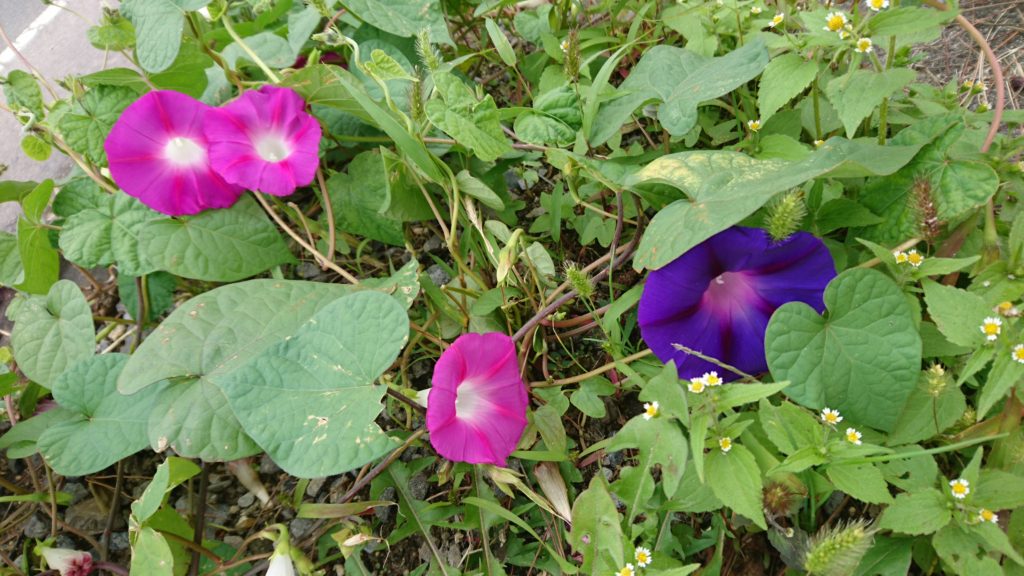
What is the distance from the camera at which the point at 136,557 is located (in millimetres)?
873

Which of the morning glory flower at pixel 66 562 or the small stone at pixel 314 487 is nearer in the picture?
the morning glory flower at pixel 66 562

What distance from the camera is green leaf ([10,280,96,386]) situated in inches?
44.4

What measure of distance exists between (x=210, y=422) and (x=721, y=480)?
27.7 inches

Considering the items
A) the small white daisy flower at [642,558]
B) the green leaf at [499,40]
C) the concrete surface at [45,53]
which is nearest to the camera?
the small white daisy flower at [642,558]

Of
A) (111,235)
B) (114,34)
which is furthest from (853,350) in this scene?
(114,34)

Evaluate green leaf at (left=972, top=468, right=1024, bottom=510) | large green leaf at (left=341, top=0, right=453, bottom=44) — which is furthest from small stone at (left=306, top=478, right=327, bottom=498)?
green leaf at (left=972, top=468, right=1024, bottom=510)

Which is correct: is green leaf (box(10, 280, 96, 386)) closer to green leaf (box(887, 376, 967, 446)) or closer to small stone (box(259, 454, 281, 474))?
small stone (box(259, 454, 281, 474))

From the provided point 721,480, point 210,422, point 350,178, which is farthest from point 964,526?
point 350,178

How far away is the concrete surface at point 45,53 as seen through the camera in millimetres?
1666

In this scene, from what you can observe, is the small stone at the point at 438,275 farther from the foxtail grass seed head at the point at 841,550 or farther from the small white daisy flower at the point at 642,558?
the foxtail grass seed head at the point at 841,550

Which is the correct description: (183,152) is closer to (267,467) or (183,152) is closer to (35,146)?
(35,146)

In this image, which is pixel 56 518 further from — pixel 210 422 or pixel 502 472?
pixel 502 472

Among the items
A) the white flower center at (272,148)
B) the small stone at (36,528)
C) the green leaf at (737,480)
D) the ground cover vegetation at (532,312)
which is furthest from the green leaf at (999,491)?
the small stone at (36,528)

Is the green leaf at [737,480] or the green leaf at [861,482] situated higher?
the green leaf at [737,480]
